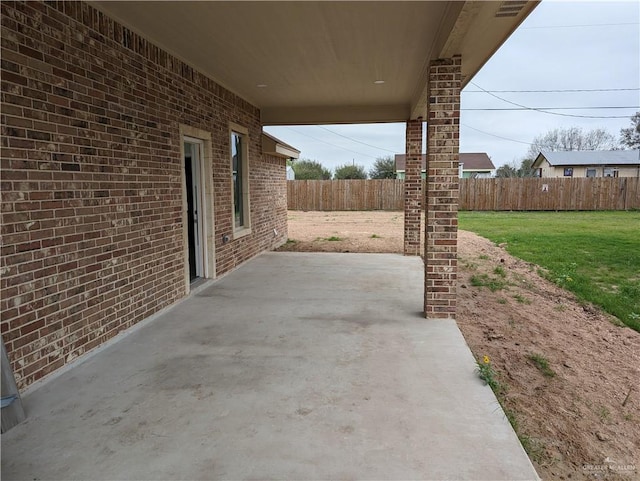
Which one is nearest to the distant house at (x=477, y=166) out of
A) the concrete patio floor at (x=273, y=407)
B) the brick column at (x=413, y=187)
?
the brick column at (x=413, y=187)

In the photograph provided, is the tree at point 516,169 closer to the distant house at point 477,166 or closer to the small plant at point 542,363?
the distant house at point 477,166

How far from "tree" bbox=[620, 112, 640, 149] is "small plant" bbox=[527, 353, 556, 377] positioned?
3832 centimetres

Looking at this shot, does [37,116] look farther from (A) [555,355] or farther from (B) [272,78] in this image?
(A) [555,355]

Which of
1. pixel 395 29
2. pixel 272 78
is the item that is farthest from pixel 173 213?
pixel 395 29

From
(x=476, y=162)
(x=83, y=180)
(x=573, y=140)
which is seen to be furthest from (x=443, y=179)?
(x=573, y=140)

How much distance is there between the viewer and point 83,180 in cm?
355

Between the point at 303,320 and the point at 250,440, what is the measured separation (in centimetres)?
223

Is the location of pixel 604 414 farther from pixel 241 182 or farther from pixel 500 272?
pixel 241 182

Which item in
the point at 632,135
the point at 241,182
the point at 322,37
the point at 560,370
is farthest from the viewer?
the point at 632,135

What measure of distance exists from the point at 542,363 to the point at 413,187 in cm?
540

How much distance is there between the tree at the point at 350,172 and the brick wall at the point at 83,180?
36501mm

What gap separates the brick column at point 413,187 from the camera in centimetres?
873

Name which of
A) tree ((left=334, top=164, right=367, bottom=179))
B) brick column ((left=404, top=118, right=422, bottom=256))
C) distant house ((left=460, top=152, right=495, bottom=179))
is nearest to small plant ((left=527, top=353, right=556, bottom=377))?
brick column ((left=404, top=118, right=422, bottom=256))

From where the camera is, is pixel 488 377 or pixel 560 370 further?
pixel 560 370
